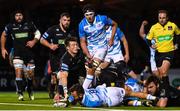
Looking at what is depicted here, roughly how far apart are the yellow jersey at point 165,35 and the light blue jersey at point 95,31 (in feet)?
2.89

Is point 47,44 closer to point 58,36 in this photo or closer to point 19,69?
point 58,36

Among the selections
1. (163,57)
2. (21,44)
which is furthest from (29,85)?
(163,57)

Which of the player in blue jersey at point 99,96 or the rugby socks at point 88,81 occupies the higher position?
the rugby socks at point 88,81

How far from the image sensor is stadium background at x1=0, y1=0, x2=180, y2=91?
22030mm

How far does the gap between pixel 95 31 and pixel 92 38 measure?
0.22 meters

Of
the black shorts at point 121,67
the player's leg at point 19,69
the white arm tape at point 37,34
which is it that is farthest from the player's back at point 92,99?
the white arm tape at point 37,34

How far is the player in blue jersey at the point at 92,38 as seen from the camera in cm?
1069

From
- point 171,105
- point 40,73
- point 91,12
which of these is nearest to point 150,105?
point 171,105

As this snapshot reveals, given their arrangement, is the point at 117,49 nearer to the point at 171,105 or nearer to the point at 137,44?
the point at 171,105

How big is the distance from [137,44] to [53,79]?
990cm

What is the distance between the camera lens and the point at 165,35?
36.1 feet

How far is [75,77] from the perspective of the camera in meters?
10.1

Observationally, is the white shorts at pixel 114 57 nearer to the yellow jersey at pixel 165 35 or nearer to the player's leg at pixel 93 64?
the player's leg at pixel 93 64

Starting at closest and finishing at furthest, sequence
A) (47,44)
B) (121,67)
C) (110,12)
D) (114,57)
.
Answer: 1. (121,67)
2. (47,44)
3. (114,57)
4. (110,12)
